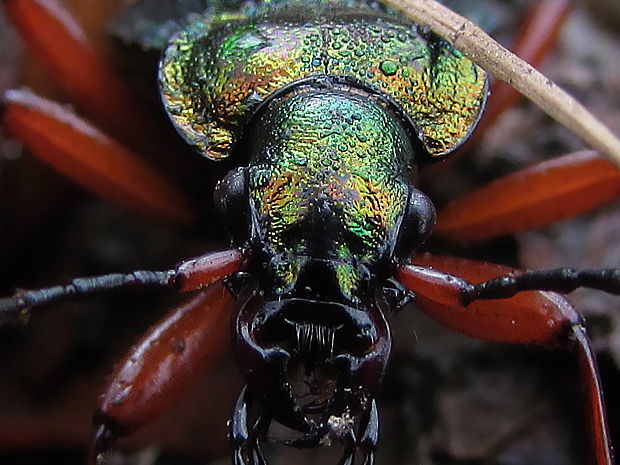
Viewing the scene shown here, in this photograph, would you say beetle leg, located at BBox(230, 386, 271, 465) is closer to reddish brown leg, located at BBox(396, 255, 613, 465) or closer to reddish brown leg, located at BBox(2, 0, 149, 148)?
reddish brown leg, located at BBox(396, 255, 613, 465)

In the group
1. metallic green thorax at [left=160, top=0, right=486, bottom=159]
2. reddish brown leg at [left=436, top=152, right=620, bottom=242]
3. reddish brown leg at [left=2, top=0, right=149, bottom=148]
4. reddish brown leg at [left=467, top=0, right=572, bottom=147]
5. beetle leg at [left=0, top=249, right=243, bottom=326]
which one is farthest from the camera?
reddish brown leg at [left=467, top=0, right=572, bottom=147]

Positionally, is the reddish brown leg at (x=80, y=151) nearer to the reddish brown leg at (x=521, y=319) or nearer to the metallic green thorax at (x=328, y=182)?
the metallic green thorax at (x=328, y=182)

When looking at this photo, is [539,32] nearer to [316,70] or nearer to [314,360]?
[316,70]

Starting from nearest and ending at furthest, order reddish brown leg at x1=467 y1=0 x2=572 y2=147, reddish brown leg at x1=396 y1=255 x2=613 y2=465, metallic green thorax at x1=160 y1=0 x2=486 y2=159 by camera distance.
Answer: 1. reddish brown leg at x1=396 y1=255 x2=613 y2=465
2. metallic green thorax at x1=160 y1=0 x2=486 y2=159
3. reddish brown leg at x1=467 y1=0 x2=572 y2=147

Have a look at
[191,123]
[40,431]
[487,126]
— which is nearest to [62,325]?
[40,431]

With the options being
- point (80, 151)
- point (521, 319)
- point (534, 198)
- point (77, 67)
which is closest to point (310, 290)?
point (521, 319)

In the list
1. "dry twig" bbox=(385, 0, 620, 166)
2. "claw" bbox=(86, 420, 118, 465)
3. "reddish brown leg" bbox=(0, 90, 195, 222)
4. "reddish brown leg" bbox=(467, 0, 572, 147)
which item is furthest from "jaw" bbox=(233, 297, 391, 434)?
"reddish brown leg" bbox=(467, 0, 572, 147)

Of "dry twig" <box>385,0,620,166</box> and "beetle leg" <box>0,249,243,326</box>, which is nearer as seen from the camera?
"beetle leg" <box>0,249,243,326</box>

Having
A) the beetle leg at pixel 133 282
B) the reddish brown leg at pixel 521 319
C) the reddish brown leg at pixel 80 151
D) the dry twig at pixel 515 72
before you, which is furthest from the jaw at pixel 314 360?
the reddish brown leg at pixel 80 151
